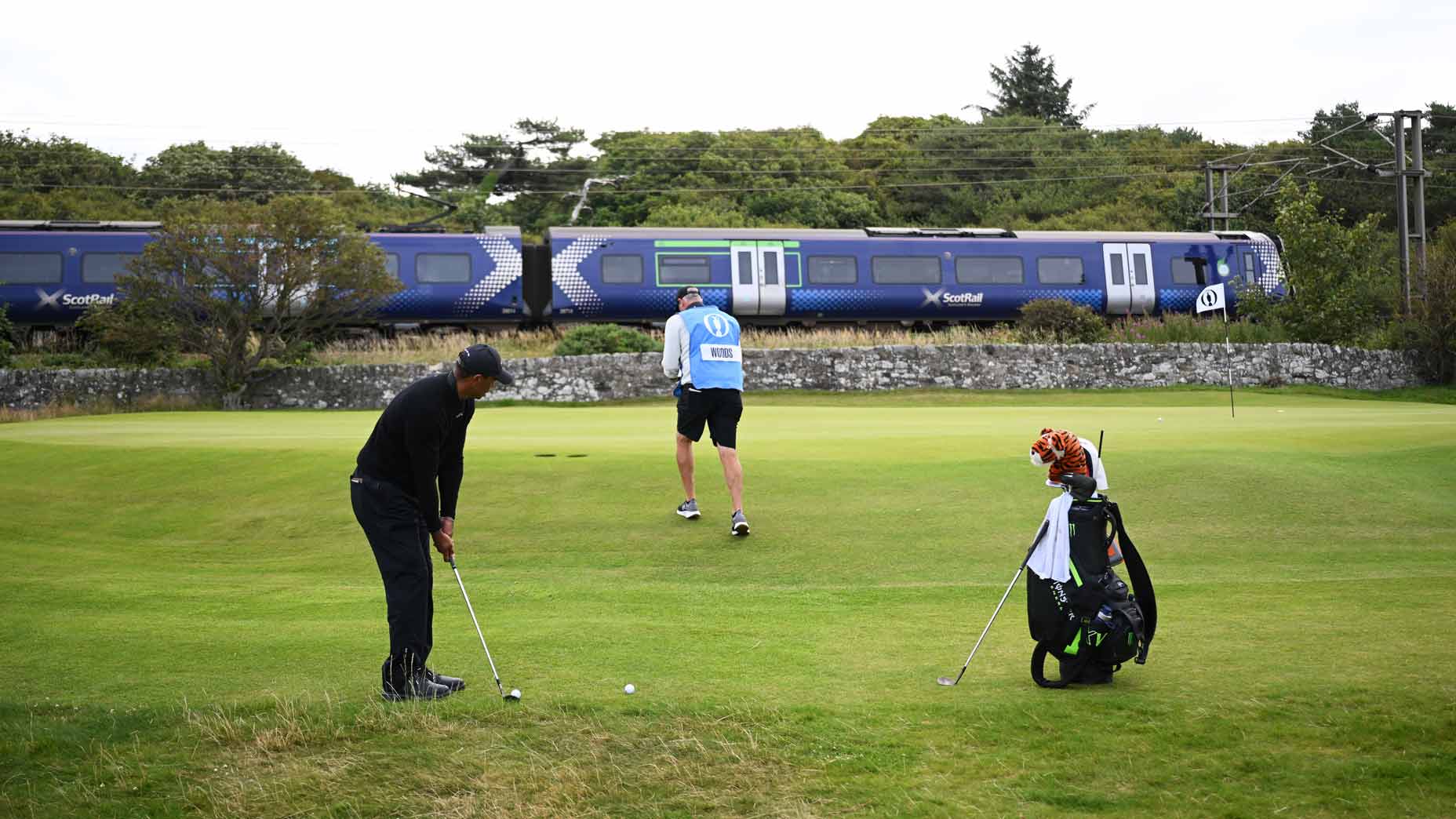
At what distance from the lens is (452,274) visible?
3416 cm

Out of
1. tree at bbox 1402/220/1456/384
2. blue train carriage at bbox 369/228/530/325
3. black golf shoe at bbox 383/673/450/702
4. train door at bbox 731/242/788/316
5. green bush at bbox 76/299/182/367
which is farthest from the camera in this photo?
train door at bbox 731/242/788/316

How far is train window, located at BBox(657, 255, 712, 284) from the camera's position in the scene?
1380 inches

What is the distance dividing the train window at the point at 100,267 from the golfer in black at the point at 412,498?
2898 cm

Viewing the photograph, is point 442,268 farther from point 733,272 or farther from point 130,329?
point 130,329

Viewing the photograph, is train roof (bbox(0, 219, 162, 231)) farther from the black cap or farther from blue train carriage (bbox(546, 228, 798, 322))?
the black cap

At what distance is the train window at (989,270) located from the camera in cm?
3706

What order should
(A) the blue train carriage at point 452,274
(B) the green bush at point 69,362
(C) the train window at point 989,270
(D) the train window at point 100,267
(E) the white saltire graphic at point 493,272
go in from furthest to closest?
(C) the train window at point 989,270, (E) the white saltire graphic at point 493,272, (A) the blue train carriage at point 452,274, (D) the train window at point 100,267, (B) the green bush at point 69,362

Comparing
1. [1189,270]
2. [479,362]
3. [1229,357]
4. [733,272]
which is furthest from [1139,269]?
[479,362]

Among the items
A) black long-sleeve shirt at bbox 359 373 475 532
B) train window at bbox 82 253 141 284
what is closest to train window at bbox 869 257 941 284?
train window at bbox 82 253 141 284

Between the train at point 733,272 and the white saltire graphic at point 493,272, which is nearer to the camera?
the train at point 733,272

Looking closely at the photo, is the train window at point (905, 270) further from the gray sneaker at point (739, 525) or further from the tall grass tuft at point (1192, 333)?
the gray sneaker at point (739, 525)

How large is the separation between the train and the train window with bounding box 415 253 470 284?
4cm

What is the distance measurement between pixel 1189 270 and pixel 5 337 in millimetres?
32665

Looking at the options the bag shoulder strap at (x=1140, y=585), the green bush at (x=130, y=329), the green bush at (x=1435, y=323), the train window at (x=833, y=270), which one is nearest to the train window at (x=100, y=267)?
the green bush at (x=130, y=329)
